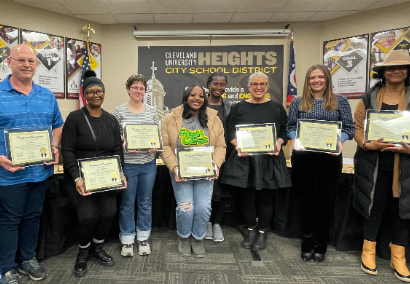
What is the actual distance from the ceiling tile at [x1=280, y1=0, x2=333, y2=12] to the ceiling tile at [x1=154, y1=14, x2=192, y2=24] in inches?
59.2

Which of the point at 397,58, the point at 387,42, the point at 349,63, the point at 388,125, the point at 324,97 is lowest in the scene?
the point at 388,125

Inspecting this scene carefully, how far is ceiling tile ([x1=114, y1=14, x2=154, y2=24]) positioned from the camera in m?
4.07

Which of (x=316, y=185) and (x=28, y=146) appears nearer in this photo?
(x=28, y=146)

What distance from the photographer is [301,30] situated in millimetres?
4523

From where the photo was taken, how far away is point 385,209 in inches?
84.3

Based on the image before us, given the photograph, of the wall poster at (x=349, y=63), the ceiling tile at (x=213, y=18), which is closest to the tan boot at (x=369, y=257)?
the wall poster at (x=349, y=63)

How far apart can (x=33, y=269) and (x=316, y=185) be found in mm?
2344

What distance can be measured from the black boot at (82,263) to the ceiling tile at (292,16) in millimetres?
4145

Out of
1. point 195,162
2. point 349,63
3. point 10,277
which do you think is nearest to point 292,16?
point 349,63

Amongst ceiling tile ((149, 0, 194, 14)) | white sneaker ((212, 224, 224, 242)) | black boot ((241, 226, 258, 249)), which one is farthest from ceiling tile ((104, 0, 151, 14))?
black boot ((241, 226, 258, 249))

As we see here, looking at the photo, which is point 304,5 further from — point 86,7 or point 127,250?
point 127,250

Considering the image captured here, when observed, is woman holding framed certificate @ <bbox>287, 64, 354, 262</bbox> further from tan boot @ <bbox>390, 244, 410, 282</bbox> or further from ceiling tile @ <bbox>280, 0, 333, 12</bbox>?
ceiling tile @ <bbox>280, 0, 333, 12</bbox>

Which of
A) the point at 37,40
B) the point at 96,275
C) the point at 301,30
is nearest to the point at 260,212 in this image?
the point at 96,275

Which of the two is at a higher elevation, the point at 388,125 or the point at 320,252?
the point at 388,125
